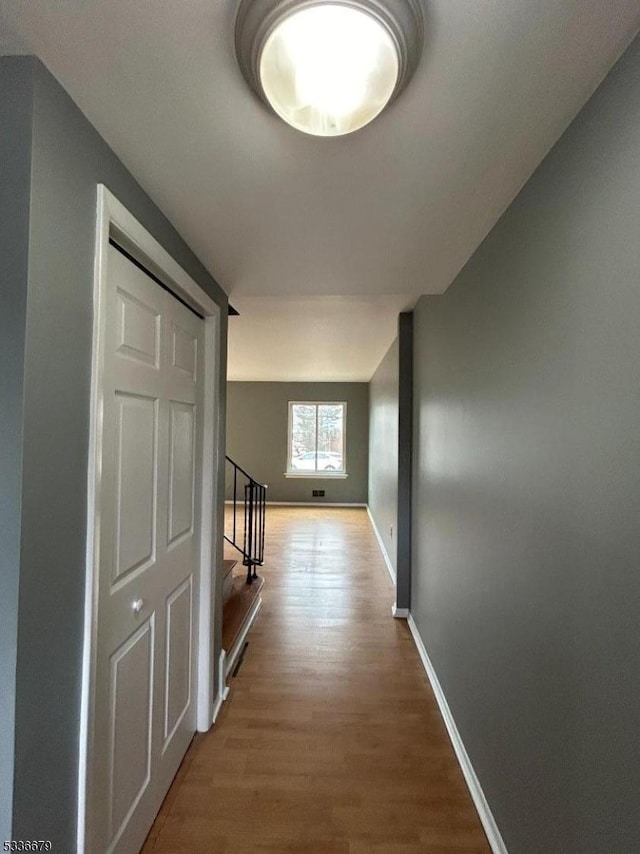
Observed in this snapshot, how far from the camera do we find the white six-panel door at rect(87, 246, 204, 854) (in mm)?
1173

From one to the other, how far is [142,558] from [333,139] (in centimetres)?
138

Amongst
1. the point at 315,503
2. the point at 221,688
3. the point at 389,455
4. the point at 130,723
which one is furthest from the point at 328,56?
the point at 315,503

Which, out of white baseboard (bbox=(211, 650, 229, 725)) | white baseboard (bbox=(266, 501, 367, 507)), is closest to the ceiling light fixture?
white baseboard (bbox=(211, 650, 229, 725))

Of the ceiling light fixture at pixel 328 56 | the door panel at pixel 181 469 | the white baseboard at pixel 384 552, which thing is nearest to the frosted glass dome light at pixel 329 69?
the ceiling light fixture at pixel 328 56

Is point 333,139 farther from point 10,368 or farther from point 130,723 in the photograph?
point 130,723

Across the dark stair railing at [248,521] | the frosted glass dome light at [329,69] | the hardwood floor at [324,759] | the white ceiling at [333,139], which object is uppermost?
the white ceiling at [333,139]

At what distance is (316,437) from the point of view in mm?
8453

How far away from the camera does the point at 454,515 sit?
6.84 ft

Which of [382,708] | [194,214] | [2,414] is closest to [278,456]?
[382,708]

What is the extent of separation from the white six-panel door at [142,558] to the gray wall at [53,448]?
0.41 ft

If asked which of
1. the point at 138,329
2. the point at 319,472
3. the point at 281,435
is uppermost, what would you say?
the point at 138,329

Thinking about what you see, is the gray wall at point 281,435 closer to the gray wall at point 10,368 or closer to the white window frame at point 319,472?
the white window frame at point 319,472

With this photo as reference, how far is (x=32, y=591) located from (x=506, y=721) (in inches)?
58.2

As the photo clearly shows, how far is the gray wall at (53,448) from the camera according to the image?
83 cm
